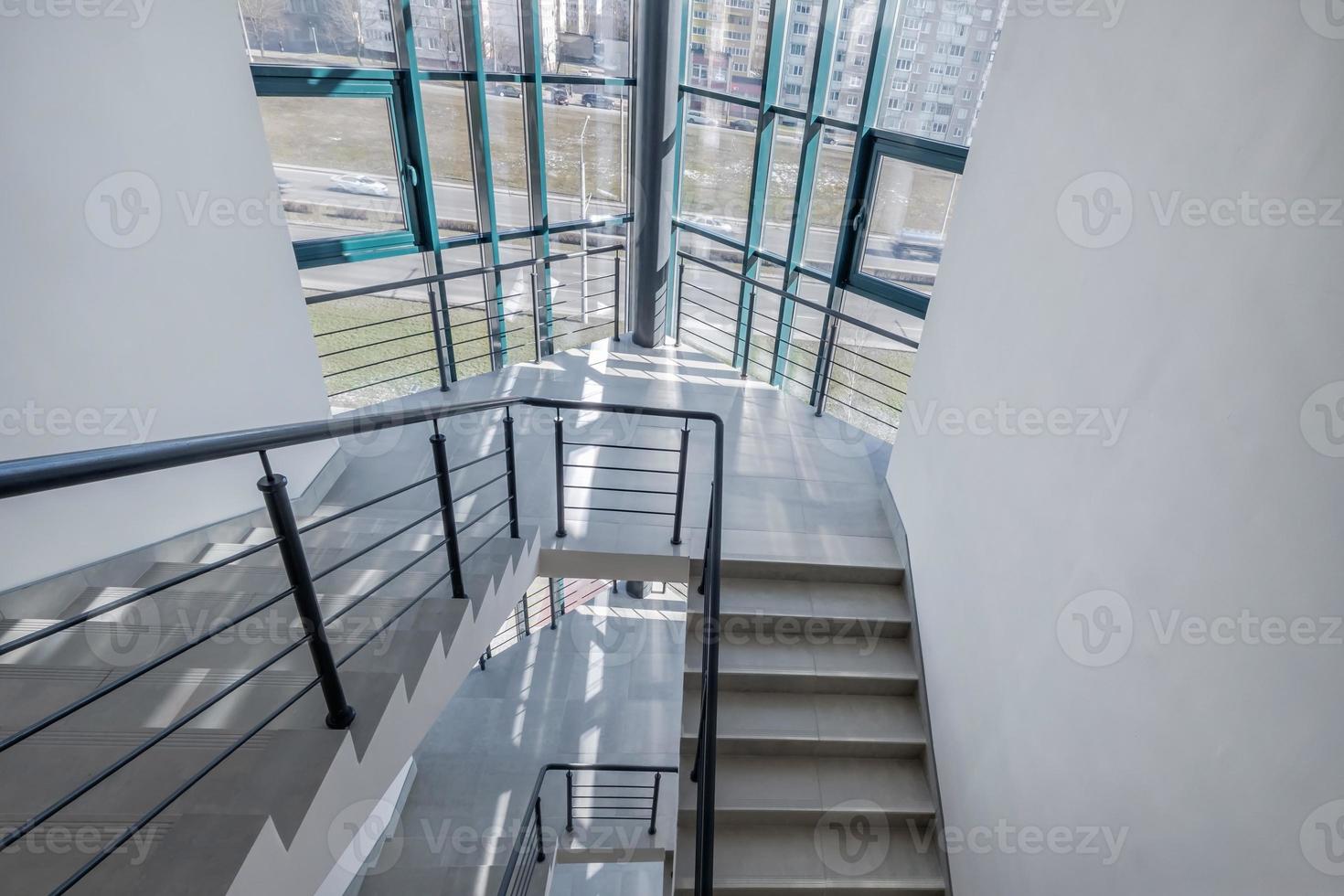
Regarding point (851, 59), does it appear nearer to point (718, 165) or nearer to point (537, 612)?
point (718, 165)

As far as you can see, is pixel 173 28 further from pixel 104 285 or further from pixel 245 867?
pixel 245 867

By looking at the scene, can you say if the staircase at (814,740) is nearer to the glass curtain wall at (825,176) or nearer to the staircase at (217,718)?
the staircase at (217,718)

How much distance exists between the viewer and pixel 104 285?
7.10 ft

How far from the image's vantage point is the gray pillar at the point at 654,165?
14.1 feet

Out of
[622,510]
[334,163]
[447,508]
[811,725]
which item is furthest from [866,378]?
[334,163]

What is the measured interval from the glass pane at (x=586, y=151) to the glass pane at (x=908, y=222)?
1978 mm

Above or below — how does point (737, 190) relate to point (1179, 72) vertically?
below

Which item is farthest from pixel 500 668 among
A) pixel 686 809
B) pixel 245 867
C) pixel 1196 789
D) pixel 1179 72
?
pixel 1179 72

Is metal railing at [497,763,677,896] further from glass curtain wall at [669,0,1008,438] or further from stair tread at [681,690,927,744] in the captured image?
glass curtain wall at [669,0,1008,438]

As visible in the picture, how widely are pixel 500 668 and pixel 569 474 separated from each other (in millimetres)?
3224

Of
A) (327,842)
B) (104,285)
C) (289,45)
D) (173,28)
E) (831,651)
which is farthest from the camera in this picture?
(289,45)

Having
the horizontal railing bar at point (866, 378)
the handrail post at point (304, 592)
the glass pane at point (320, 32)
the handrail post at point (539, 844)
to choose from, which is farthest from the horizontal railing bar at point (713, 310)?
the handrail post at point (304, 592)

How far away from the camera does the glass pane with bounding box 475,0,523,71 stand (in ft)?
13.3

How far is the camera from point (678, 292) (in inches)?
209
